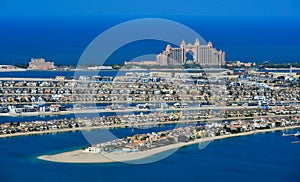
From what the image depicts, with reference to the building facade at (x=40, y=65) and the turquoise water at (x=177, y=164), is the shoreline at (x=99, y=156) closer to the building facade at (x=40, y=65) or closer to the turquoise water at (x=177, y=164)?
the turquoise water at (x=177, y=164)

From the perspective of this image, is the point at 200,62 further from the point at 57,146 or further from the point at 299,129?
the point at 57,146

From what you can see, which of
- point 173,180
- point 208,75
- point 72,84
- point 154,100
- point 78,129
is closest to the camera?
point 173,180

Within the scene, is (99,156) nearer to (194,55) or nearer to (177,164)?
(177,164)

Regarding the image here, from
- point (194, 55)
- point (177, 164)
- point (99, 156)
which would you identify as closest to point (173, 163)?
point (177, 164)

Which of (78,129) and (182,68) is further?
A: (182,68)

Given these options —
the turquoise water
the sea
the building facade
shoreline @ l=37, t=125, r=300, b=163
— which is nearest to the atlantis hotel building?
the building facade

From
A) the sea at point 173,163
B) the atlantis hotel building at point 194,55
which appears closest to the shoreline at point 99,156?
the sea at point 173,163

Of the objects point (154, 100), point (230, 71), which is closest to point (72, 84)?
point (154, 100)

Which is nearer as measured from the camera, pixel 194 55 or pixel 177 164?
pixel 177 164
